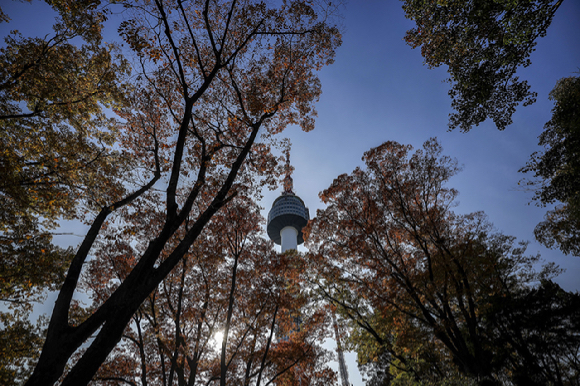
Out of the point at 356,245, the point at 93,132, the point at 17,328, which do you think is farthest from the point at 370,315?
the point at 17,328

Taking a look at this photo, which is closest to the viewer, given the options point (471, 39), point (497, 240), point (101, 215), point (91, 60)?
point (101, 215)

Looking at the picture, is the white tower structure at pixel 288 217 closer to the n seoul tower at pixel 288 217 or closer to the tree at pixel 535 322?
the n seoul tower at pixel 288 217

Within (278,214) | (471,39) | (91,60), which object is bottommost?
(471,39)

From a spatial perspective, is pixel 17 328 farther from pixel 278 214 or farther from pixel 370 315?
pixel 278 214

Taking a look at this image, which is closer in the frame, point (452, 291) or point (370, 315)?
point (452, 291)

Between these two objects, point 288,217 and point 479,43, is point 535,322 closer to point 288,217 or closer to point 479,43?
point 479,43

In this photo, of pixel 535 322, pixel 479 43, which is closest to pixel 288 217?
pixel 535 322

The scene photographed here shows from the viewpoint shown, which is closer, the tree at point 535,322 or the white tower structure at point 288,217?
the tree at point 535,322

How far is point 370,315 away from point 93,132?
13.1 metres

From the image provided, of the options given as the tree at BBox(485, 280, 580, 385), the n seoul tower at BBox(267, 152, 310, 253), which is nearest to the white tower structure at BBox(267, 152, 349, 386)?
the n seoul tower at BBox(267, 152, 310, 253)

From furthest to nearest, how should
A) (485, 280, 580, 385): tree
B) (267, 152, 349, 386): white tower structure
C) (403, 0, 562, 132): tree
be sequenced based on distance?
(267, 152, 349, 386): white tower structure
(485, 280, 580, 385): tree
(403, 0, 562, 132): tree

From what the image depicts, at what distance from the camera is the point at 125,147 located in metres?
8.69

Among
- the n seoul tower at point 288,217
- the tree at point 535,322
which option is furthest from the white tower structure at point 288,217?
the tree at point 535,322

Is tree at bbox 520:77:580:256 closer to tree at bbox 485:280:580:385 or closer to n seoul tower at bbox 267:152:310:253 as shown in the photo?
tree at bbox 485:280:580:385
